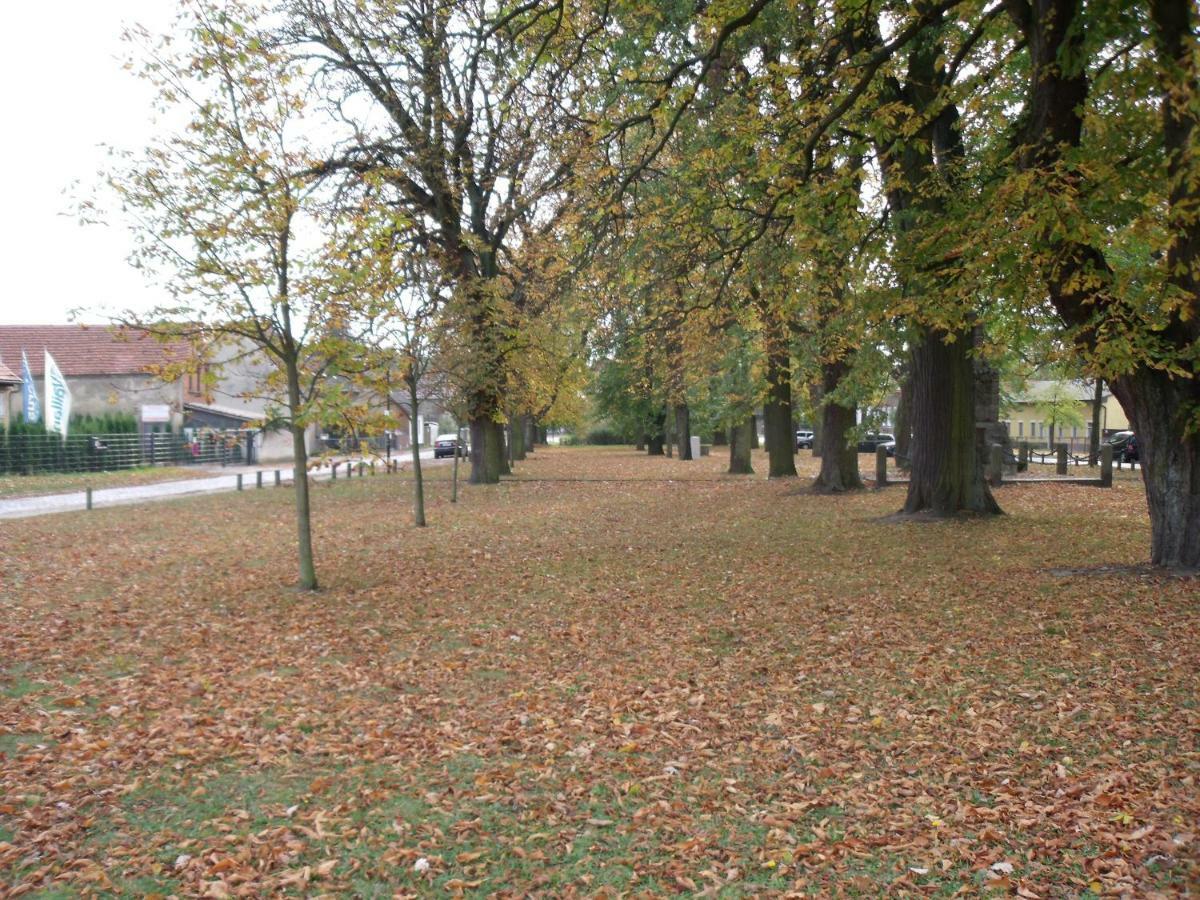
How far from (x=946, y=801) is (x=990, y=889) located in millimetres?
905

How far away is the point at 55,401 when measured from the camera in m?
35.6

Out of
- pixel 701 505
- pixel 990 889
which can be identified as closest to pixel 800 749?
pixel 990 889

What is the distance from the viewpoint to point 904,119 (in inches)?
460

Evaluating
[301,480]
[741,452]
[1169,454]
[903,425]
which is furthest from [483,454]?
[1169,454]

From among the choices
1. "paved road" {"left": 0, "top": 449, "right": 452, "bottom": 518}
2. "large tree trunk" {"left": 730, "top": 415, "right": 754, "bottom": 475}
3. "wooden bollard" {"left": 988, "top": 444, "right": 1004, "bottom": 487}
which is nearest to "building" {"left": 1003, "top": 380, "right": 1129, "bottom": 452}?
"large tree trunk" {"left": 730, "top": 415, "right": 754, "bottom": 475}

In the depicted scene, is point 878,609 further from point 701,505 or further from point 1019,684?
point 701,505

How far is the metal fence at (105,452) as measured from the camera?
33938mm

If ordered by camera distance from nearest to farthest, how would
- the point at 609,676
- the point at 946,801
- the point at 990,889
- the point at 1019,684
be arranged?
the point at 990,889
the point at 946,801
the point at 1019,684
the point at 609,676

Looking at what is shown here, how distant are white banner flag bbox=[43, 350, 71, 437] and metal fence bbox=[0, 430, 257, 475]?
43cm

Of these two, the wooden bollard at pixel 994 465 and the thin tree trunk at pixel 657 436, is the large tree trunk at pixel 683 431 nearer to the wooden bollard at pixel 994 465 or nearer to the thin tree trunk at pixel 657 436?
the thin tree trunk at pixel 657 436

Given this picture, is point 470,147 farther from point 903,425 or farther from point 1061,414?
point 1061,414

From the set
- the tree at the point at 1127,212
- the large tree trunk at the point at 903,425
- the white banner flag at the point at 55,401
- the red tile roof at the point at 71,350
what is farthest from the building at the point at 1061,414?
the red tile roof at the point at 71,350

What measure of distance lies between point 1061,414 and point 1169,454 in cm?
4536

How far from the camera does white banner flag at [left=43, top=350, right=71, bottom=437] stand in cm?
3543
